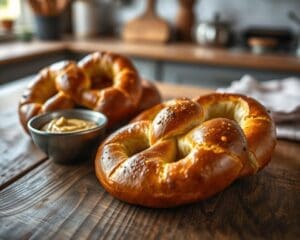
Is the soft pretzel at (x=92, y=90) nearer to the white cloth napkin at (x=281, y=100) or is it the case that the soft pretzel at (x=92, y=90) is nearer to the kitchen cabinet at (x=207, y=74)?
the white cloth napkin at (x=281, y=100)

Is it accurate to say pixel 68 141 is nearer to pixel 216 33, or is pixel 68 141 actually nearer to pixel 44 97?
pixel 44 97

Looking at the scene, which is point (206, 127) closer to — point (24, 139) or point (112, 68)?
point (112, 68)

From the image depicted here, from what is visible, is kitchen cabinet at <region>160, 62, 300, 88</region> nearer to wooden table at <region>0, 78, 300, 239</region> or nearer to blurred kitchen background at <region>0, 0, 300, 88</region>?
blurred kitchen background at <region>0, 0, 300, 88</region>

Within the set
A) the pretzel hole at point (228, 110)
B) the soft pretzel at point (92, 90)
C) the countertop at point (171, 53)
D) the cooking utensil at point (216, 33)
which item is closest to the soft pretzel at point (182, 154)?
the pretzel hole at point (228, 110)

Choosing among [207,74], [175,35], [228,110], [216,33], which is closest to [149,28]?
[175,35]

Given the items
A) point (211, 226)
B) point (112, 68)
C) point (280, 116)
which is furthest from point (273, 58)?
point (211, 226)
